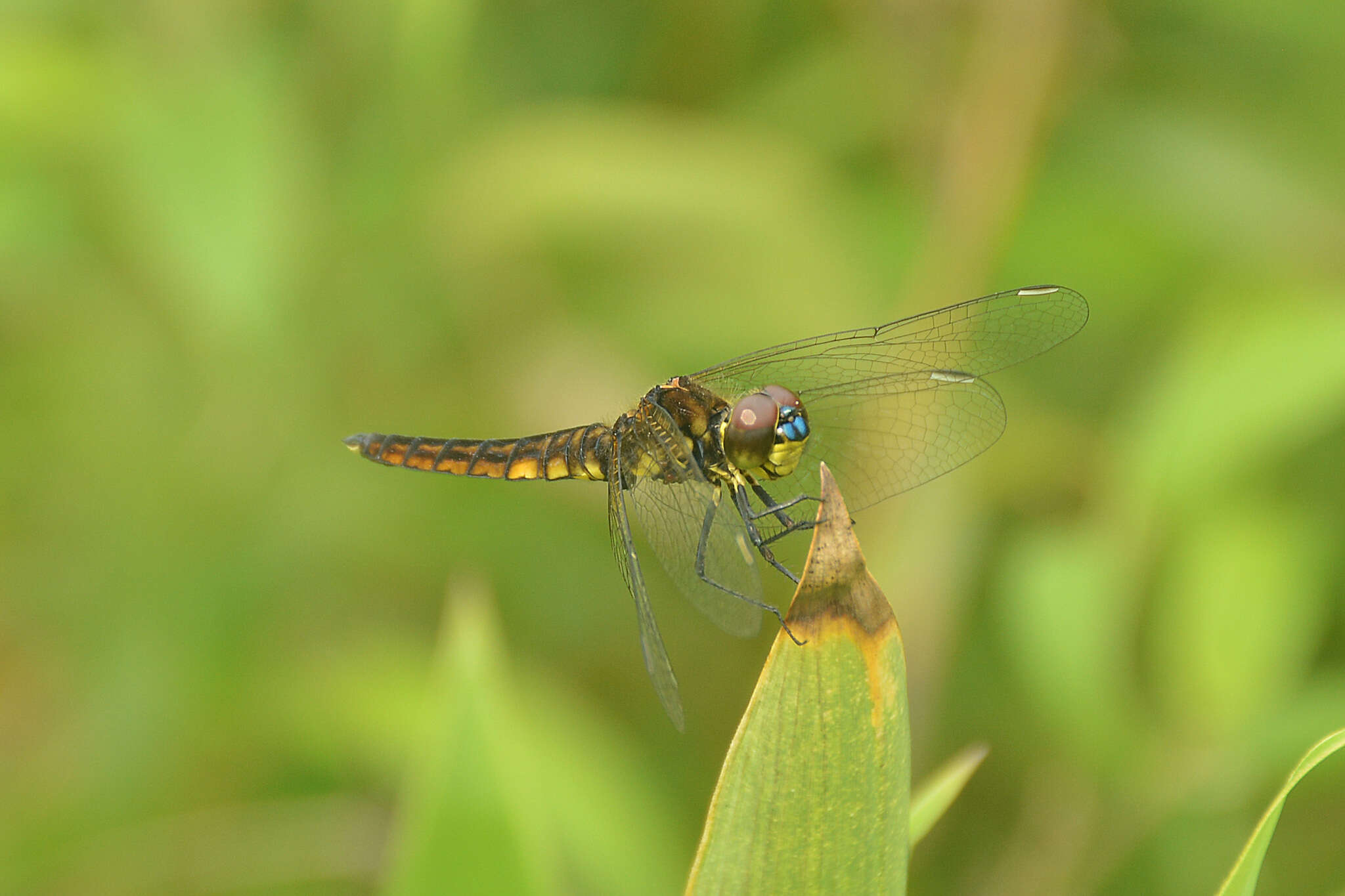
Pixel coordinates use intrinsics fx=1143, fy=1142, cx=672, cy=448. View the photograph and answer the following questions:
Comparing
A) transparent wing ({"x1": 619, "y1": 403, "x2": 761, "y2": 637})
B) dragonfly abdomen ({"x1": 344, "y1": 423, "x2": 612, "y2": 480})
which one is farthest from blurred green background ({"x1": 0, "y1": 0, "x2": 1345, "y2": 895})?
transparent wing ({"x1": 619, "y1": 403, "x2": 761, "y2": 637})

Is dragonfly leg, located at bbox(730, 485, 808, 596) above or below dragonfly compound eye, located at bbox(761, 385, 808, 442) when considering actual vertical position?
below

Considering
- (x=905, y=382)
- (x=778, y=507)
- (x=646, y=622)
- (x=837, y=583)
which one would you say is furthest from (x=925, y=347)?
(x=837, y=583)

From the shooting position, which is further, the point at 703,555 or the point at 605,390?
the point at 605,390

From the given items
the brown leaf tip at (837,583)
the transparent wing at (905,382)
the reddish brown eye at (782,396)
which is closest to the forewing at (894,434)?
the transparent wing at (905,382)

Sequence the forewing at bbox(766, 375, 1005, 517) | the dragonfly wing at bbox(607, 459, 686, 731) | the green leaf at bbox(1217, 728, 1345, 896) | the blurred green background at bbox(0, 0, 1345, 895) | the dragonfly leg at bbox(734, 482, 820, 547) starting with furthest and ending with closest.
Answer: the blurred green background at bbox(0, 0, 1345, 895) < the forewing at bbox(766, 375, 1005, 517) < the dragonfly leg at bbox(734, 482, 820, 547) < the dragonfly wing at bbox(607, 459, 686, 731) < the green leaf at bbox(1217, 728, 1345, 896)

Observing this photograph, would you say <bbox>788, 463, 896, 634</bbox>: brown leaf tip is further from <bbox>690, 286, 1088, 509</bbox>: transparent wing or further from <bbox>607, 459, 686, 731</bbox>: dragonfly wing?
<bbox>690, 286, 1088, 509</bbox>: transparent wing

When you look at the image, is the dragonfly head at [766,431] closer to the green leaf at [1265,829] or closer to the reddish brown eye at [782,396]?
the reddish brown eye at [782,396]

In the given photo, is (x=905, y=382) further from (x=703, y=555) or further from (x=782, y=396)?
(x=703, y=555)

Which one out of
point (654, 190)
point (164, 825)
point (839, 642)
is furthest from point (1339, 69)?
point (164, 825)
